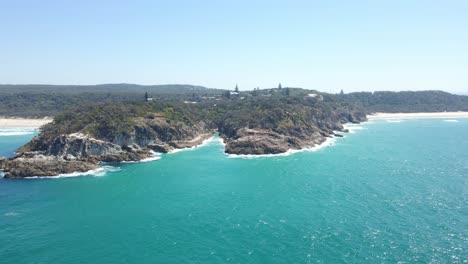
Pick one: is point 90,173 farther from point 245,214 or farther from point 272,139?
point 272,139

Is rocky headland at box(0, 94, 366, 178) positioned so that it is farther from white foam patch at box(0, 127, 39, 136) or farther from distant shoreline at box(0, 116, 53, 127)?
distant shoreline at box(0, 116, 53, 127)

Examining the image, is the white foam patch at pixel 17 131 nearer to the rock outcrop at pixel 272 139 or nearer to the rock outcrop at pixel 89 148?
the rock outcrop at pixel 89 148

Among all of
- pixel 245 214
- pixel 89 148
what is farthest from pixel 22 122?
pixel 245 214

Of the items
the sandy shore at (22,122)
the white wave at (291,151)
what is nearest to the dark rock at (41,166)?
the white wave at (291,151)

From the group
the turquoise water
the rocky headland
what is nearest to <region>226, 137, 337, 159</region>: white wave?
the rocky headland

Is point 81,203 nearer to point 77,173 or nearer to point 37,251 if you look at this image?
point 37,251
